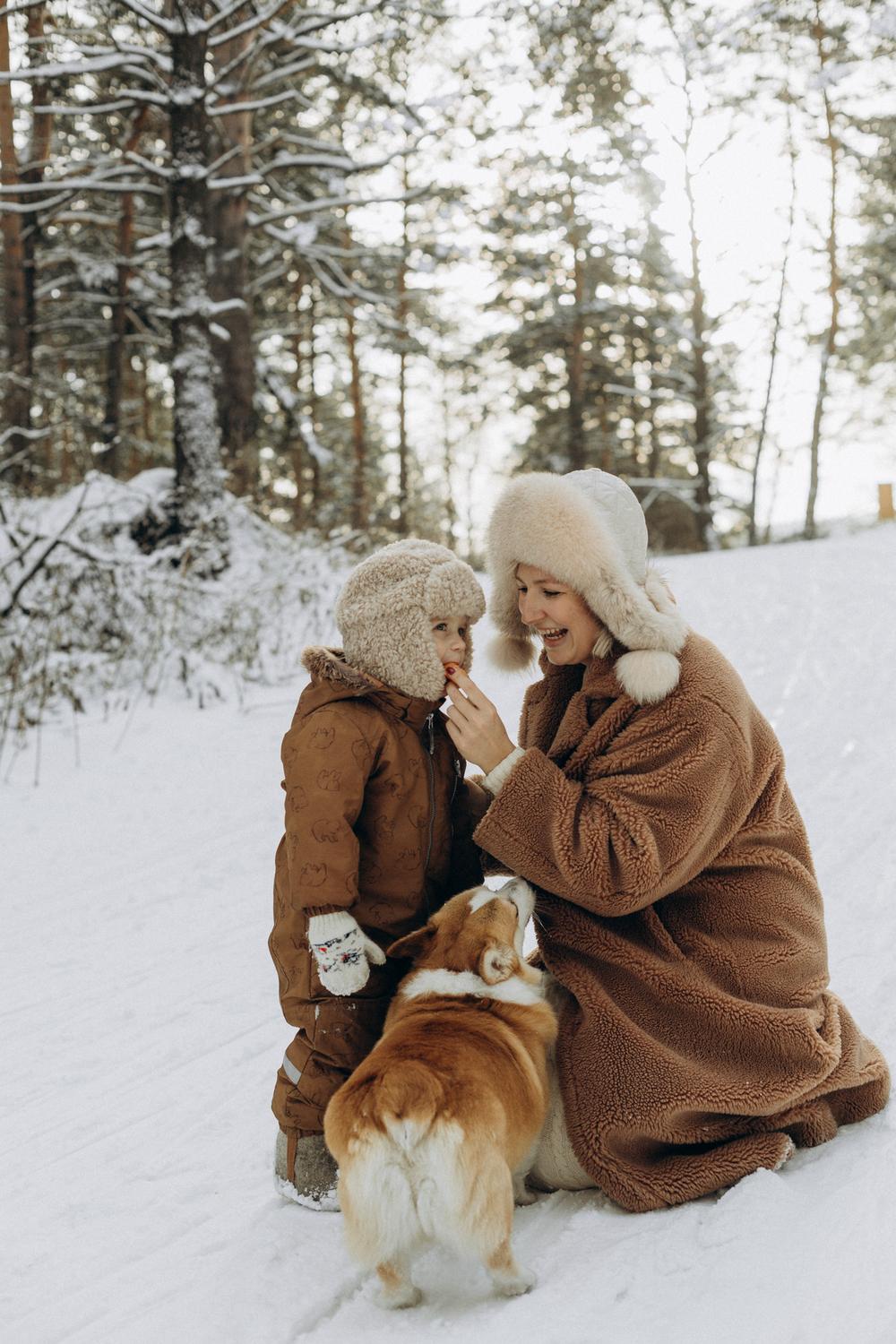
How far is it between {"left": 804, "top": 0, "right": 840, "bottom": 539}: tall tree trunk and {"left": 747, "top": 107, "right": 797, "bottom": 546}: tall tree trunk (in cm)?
71

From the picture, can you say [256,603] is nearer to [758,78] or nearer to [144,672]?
[144,672]

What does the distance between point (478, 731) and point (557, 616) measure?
37 centimetres

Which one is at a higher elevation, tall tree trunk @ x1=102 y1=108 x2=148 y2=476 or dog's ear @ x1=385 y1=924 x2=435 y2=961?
tall tree trunk @ x1=102 y1=108 x2=148 y2=476

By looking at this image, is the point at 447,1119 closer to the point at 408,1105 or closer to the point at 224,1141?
the point at 408,1105

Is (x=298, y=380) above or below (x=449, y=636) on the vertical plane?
above

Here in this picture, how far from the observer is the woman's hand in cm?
268

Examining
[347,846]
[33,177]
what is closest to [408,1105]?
[347,846]

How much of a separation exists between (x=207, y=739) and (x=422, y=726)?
462 centimetres

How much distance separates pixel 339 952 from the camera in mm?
2561

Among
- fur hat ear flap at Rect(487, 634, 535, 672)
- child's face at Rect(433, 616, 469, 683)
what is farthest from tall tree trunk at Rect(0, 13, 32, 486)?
child's face at Rect(433, 616, 469, 683)

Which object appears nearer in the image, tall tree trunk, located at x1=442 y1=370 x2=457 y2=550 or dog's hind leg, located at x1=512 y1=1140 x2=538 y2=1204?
dog's hind leg, located at x1=512 y1=1140 x2=538 y2=1204

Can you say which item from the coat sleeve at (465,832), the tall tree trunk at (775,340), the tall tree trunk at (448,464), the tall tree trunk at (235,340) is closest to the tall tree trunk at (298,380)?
the tall tree trunk at (448,464)

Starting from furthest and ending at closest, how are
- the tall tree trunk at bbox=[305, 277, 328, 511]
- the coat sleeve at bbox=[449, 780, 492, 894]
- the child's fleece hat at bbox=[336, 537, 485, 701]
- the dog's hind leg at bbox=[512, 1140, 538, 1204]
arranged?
the tall tree trunk at bbox=[305, 277, 328, 511]
the coat sleeve at bbox=[449, 780, 492, 894]
the child's fleece hat at bbox=[336, 537, 485, 701]
the dog's hind leg at bbox=[512, 1140, 538, 1204]

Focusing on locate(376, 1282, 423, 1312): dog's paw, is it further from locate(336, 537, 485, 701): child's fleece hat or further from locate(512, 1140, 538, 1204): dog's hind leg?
locate(336, 537, 485, 701): child's fleece hat
